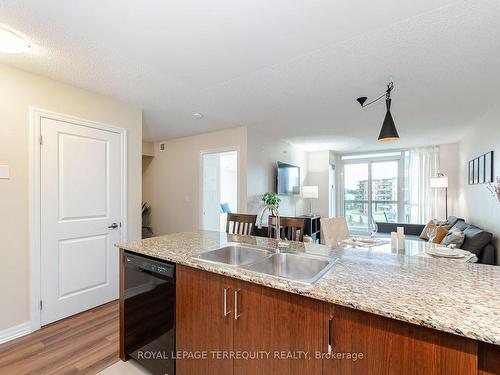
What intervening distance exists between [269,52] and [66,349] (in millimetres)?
2896

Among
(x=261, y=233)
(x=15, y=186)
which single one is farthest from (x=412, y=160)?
(x=15, y=186)

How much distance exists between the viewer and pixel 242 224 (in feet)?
8.76

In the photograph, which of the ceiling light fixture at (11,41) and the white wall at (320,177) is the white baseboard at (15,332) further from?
the white wall at (320,177)

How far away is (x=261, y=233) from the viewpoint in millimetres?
3900

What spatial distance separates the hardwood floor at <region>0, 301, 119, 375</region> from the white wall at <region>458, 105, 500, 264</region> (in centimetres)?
428

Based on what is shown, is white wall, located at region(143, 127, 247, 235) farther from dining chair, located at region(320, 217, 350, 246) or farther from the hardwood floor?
the hardwood floor

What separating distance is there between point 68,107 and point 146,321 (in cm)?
228

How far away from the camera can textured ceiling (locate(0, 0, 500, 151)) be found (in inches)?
59.4

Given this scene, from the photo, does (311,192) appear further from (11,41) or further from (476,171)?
(11,41)

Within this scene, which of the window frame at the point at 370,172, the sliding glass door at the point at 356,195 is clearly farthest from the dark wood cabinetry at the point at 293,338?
the sliding glass door at the point at 356,195

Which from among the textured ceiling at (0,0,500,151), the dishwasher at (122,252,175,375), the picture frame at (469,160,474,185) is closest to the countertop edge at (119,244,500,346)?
the dishwasher at (122,252,175,375)

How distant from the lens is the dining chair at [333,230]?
3.19 metres

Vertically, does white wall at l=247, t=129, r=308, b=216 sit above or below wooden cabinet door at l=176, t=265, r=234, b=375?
above

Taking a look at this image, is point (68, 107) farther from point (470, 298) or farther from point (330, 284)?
point (470, 298)
